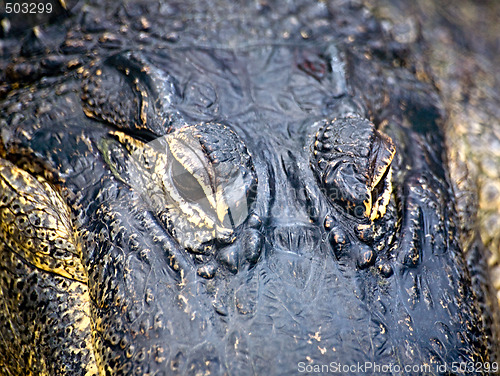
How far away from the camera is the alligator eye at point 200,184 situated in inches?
84.7

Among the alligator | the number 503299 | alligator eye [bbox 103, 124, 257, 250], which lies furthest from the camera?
the number 503299

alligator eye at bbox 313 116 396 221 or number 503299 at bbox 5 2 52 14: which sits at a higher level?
number 503299 at bbox 5 2 52 14

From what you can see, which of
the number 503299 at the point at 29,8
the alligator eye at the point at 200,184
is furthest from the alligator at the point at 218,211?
the number 503299 at the point at 29,8

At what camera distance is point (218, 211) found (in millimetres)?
2156

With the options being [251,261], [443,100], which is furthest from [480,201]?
[251,261]

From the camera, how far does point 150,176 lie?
7.80ft

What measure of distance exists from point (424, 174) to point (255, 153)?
1.00m

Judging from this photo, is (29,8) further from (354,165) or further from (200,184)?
(354,165)

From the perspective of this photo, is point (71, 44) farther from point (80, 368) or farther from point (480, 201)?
point (480, 201)

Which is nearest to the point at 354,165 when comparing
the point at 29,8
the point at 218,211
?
the point at 218,211

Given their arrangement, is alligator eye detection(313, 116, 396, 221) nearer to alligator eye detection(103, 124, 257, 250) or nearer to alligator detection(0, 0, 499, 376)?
alligator detection(0, 0, 499, 376)

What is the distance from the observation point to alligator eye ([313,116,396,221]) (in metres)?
2.24

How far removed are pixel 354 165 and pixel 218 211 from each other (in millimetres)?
654

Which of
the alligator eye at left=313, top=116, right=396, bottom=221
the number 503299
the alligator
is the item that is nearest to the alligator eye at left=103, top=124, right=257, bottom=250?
the alligator
